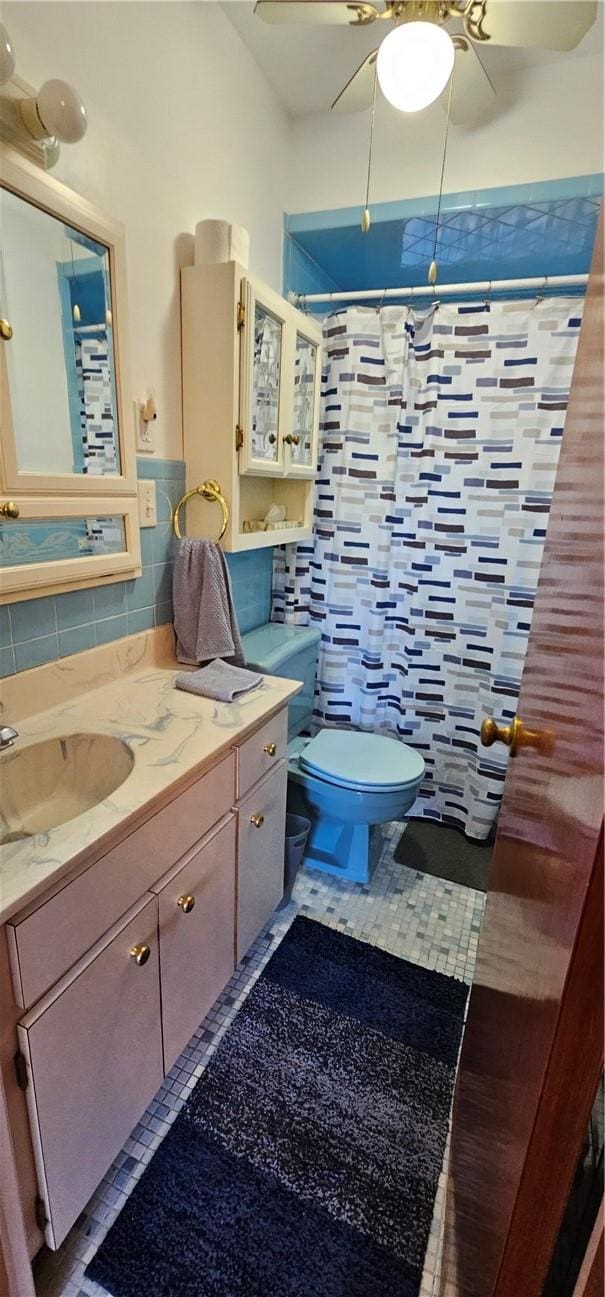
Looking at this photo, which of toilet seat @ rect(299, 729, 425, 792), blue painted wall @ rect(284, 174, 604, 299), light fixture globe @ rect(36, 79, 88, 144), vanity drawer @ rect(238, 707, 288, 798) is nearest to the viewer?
light fixture globe @ rect(36, 79, 88, 144)

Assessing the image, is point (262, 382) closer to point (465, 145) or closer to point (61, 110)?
point (61, 110)

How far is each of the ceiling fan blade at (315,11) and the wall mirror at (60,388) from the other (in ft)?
1.81

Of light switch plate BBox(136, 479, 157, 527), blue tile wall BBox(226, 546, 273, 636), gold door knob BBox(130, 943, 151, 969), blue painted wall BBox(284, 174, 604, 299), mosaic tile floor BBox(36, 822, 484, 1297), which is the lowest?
mosaic tile floor BBox(36, 822, 484, 1297)

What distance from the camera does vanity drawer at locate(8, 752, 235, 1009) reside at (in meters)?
0.73

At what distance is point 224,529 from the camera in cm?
152

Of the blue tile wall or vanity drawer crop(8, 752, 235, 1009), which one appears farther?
the blue tile wall

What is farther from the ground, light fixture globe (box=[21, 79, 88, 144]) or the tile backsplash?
light fixture globe (box=[21, 79, 88, 144])

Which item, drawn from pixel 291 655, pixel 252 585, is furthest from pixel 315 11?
pixel 291 655

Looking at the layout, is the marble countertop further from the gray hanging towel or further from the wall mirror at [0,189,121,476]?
the wall mirror at [0,189,121,476]

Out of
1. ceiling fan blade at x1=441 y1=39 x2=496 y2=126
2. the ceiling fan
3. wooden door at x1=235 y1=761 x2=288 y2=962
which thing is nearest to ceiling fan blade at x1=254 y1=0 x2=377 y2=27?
the ceiling fan

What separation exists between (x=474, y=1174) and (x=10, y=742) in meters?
0.98

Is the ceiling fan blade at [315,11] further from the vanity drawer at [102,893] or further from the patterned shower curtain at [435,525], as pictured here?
the vanity drawer at [102,893]

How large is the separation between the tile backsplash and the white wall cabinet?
0.33 feet

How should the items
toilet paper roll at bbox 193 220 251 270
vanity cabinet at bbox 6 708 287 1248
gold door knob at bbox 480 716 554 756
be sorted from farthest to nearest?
toilet paper roll at bbox 193 220 251 270 < vanity cabinet at bbox 6 708 287 1248 < gold door knob at bbox 480 716 554 756
